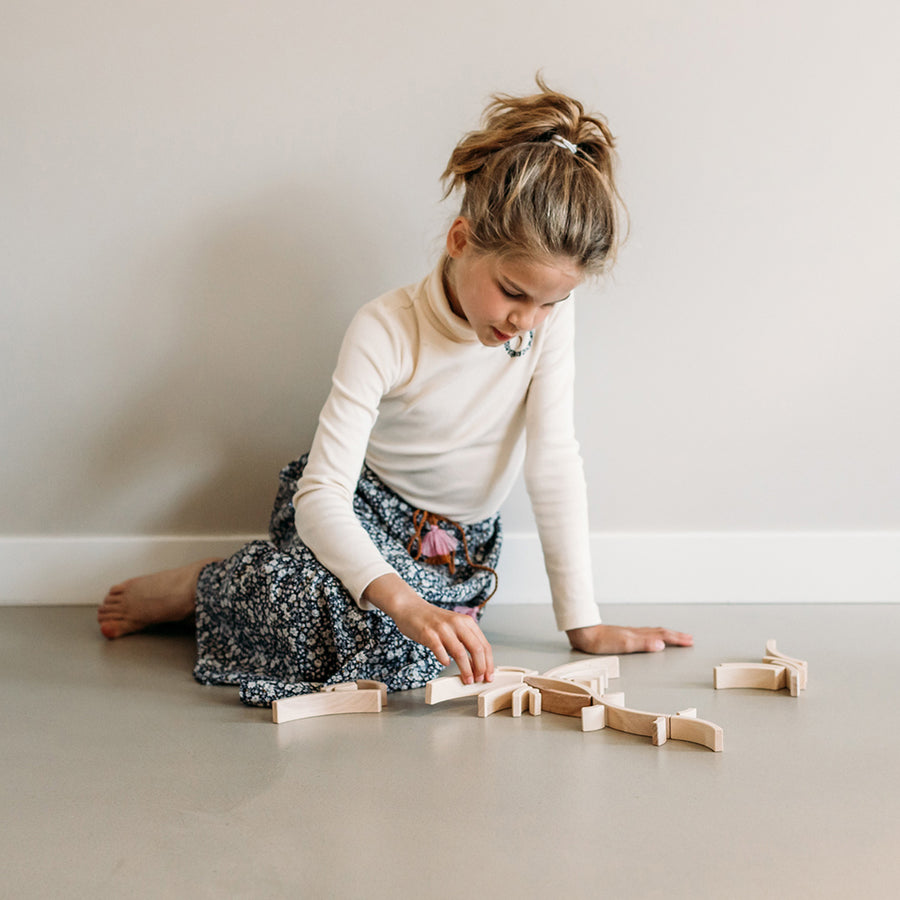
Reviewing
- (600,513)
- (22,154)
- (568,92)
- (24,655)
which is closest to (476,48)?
(568,92)

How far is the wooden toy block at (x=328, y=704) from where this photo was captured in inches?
45.3

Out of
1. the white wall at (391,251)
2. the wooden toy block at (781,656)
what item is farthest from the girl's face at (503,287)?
the wooden toy block at (781,656)

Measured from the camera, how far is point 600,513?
1.75 m

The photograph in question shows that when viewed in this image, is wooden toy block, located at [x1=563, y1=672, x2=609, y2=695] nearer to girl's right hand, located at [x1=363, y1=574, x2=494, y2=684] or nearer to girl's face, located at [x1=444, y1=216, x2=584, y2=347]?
girl's right hand, located at [x1=363, y1=574, x2=494, y2=684]

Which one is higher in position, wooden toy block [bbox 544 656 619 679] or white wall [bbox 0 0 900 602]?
white wall [bbox 0 0 900 602]

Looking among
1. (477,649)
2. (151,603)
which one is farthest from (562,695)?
(151,603)

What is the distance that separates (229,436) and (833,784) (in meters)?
1.13

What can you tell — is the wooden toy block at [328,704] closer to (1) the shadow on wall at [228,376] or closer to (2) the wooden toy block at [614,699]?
(2) the wooden toy block at [614,699]

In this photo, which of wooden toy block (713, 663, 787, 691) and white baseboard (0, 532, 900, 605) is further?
white baseboard (0, 532, 900, 605)

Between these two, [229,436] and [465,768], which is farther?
[229,436]

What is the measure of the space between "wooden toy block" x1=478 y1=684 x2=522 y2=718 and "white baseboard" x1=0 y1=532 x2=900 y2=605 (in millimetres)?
574

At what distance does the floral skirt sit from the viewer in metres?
1.28

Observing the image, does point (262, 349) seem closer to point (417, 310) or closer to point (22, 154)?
point (417, 310)

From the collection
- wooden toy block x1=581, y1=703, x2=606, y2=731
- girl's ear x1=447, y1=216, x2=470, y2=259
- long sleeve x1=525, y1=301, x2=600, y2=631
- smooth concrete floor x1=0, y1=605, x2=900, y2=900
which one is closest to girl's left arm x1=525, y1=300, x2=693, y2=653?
long sleeve x1=525, y1=301, x2=600, y2=631
